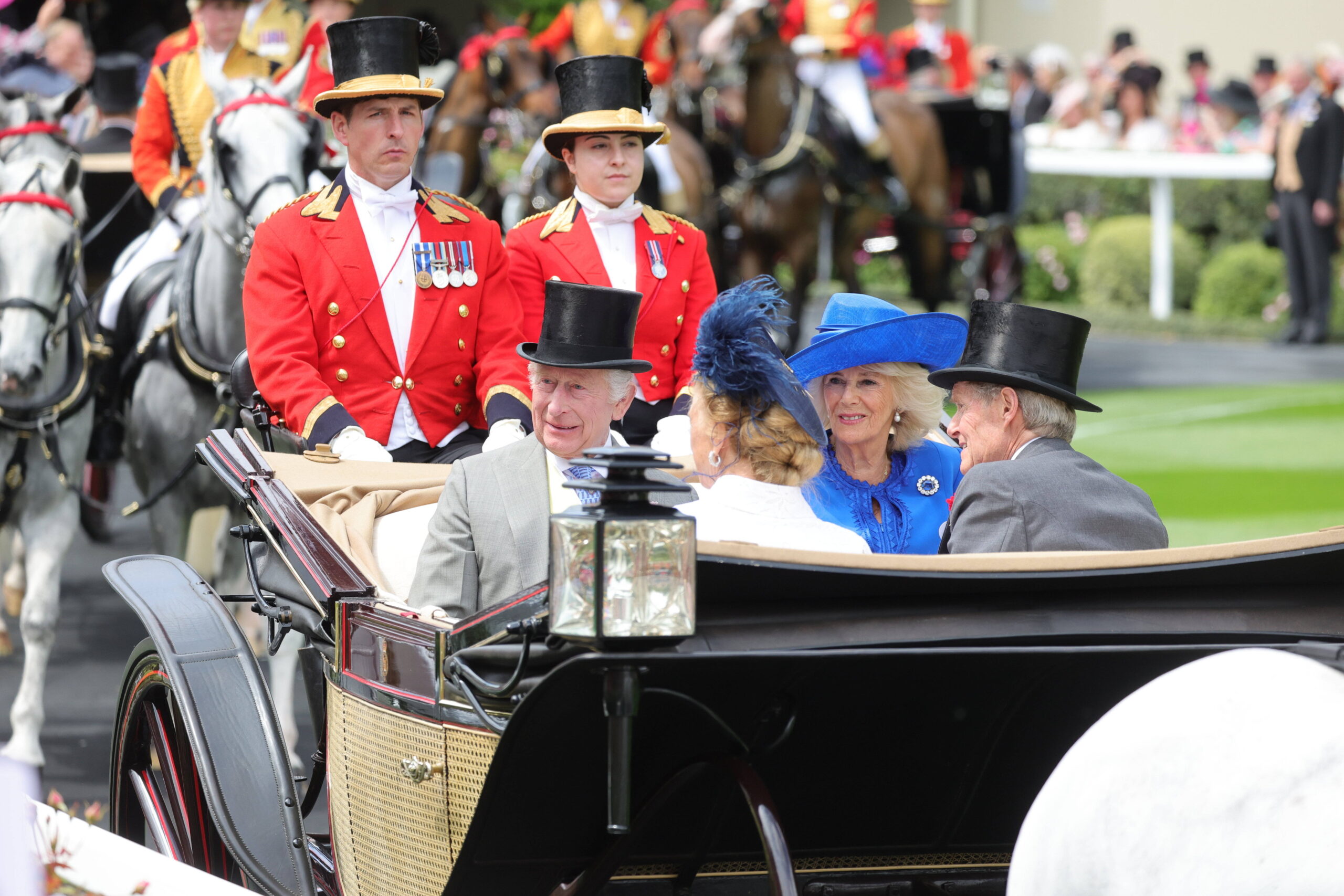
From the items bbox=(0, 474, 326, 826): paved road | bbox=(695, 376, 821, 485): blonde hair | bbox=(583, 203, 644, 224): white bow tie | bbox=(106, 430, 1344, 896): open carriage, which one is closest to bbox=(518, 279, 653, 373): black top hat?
bbox=(695, 376, 821, 485): blonde hair

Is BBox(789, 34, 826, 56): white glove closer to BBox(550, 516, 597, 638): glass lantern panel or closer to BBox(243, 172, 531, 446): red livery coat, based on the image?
BBox(243, 172, 531, 446): red livery coat

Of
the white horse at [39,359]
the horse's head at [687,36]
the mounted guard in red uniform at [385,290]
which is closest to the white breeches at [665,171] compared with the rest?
the horse's head at [687,36]

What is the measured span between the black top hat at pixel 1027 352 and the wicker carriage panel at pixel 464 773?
1353 mm

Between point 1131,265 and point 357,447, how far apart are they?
17455 millimetres

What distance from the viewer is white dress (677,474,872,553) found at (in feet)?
9.84

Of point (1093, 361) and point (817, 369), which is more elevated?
point (817, 369)

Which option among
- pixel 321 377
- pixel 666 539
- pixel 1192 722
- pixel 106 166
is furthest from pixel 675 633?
pixel 106 166

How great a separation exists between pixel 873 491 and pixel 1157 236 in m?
16.9

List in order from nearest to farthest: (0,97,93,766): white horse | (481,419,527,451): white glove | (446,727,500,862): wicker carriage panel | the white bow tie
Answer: (446,727,500,862): wicker carriage panel
(481,419,527,451): white glove
the white bow tie
(0,97,93,766): white horse

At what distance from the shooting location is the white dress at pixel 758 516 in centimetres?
300

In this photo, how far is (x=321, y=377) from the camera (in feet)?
15.1

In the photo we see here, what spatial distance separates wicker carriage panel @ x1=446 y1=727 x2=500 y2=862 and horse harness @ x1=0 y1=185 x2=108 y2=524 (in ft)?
12.3

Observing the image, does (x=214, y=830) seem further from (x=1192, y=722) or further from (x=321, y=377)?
(x=1192, y=722)

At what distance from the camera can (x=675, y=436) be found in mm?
4246
